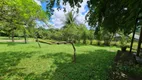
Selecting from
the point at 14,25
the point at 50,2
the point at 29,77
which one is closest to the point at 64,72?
the point at 29,77

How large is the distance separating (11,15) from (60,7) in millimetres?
2342

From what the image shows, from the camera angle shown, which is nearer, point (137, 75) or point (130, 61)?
point (137, 75)

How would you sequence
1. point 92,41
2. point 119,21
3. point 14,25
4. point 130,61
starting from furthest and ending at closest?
point 92,41
point 130,61
point 14,25
point 119,21

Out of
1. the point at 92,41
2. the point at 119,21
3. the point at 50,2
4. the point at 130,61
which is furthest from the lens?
the point at 92,41

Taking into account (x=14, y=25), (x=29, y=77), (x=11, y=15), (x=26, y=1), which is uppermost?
(x=26, y=1)

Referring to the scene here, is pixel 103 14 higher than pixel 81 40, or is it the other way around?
pixel 103 14

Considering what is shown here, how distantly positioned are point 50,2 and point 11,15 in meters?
2.26

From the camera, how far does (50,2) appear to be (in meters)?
2.54

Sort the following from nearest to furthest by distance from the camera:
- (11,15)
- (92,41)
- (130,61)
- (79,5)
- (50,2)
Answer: (50,2) < (79,5) < (11,15) < (130,61) < (92,41)

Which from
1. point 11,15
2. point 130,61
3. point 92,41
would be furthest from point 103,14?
point 92,41

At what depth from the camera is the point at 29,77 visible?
4145mm

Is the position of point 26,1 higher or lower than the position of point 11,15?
higher

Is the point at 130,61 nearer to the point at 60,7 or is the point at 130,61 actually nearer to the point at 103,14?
the point at 103,14

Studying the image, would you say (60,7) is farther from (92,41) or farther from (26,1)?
(92,41)
